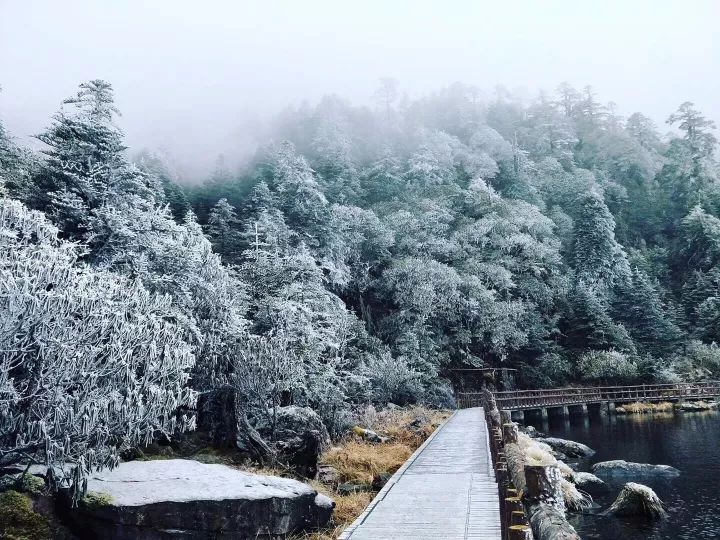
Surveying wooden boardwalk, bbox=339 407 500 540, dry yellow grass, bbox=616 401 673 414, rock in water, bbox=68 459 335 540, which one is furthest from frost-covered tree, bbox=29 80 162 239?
dry yellow grass, bbox=616 401 673 414

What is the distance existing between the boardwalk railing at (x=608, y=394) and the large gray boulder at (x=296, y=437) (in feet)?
64.5

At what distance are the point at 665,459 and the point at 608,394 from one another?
18051 millimetres

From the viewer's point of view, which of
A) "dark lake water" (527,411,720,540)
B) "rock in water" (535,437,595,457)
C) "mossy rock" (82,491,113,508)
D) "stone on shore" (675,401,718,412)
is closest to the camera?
"mossy rock" (82,491,113,508)

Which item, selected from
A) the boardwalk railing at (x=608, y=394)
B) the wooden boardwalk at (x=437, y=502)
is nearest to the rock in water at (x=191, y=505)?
the wooden boardwalk at (x=437, y=502)

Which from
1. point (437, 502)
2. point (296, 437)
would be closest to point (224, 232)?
point (296, 437)

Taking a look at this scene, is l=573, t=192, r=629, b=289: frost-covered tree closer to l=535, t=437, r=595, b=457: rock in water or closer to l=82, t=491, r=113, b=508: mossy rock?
l=535, t=437, r=595, b=457: rock in water

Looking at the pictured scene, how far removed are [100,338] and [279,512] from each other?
4138 millimetres

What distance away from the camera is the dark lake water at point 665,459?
12.8 meters

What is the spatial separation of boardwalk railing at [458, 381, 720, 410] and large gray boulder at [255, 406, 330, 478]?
1965 cm

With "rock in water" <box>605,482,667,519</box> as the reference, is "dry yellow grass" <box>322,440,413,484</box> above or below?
above

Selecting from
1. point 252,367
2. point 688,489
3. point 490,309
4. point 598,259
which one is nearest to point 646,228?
point 598,259

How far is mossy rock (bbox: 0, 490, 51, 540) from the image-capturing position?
7230mm

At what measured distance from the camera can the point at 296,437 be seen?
14.8 metres

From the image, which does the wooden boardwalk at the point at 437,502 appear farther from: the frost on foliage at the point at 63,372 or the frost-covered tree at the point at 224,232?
the frost-covered tree at the point at 224,232
